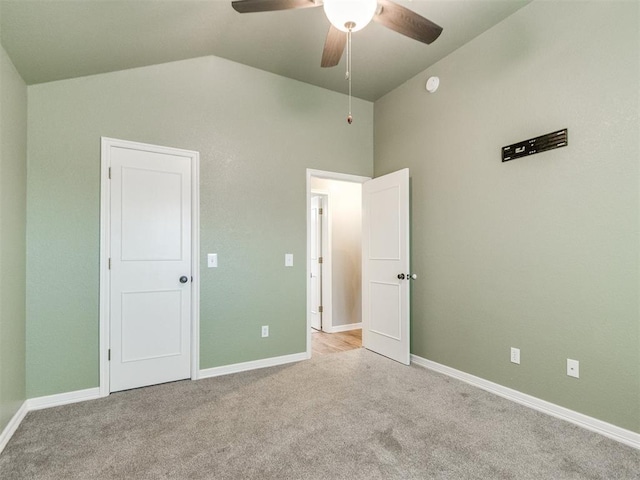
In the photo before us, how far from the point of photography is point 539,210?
242 centimetres

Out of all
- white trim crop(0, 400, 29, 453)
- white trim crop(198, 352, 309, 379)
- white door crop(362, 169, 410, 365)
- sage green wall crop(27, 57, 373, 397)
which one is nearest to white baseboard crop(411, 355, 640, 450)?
white door crop(362, 169, 410, 365)

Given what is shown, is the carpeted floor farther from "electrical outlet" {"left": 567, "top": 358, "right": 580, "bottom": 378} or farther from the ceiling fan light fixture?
the ceiling fan light fixture

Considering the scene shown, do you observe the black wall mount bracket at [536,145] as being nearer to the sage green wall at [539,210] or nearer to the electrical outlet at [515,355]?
the sage green wall at [539,210]

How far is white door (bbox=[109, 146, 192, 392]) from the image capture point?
107 inches

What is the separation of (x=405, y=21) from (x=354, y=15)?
38 cm

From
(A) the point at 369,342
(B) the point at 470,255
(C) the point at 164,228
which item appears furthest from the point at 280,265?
(B) the point at 470,255

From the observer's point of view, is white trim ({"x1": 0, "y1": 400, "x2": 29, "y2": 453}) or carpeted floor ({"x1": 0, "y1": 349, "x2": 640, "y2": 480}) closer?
carpeted floor ({"x1": 0, "y1": 349, "x2": 640, "y2": 480})

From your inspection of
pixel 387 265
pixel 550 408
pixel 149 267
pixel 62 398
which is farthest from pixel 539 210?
pixel 62 398

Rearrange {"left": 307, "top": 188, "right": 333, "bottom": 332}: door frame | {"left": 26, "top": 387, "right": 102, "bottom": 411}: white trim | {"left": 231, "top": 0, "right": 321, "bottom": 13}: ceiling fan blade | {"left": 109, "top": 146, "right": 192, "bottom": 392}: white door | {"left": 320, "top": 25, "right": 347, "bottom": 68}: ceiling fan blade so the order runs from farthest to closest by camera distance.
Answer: {"left": 307, "top": 188, "right": 333, "bottom": 332}: door frame, {"left": 109, "top": 146, "right": 192, "bottom": 392}: white door, {"left": 26, "top": 387, "right": 102, "bottom": 411}: white trim, {"left": 320, "top": 25, "right": 347, "bottom": 68}: ceiling fan blade, {"left": 231, "top": 0, "right": 321, "bottom": 13}: ceiling fan blade

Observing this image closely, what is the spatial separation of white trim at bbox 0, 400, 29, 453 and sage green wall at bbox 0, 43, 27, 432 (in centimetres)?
4

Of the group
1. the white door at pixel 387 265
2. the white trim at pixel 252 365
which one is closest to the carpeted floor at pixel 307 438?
the white trim at pixel 252 365

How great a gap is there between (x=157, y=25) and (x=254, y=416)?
2.85m

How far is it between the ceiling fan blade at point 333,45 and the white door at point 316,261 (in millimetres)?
2889

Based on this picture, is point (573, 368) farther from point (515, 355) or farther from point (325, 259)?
point (325, 259)
